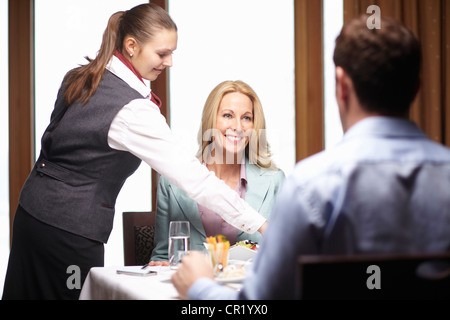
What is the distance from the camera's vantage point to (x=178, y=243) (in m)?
1.76

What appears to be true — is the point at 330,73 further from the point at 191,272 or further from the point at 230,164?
the point at 191,272

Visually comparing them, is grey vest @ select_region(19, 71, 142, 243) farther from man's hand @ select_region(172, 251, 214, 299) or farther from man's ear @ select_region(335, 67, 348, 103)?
man's ear @ select_region(335, 67, 348, 103)

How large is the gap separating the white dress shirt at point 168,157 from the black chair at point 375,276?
44.0 inches

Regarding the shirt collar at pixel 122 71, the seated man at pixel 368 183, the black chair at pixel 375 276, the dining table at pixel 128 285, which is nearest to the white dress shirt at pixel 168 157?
the shirt collar at pixel 122 71

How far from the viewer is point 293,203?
88 centimetres

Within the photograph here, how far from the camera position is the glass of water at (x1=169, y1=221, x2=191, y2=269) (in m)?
1.75

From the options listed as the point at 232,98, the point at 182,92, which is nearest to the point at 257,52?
the point at 182,92

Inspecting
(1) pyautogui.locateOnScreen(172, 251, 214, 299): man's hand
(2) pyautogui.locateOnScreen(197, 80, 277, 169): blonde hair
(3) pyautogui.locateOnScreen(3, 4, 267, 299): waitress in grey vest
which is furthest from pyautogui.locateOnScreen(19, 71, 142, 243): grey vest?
(1) pyautogui.locateOnScreen(172, 251, 214, 299): man's hand

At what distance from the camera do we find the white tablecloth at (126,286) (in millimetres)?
1435

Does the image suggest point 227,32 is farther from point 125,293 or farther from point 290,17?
point 125,293

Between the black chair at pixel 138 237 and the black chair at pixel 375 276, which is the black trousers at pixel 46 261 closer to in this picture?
the black chair at pixel 138 237

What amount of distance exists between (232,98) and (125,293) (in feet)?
4.53

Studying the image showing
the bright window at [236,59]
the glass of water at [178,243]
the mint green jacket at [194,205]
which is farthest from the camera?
the bright window at [236,59]

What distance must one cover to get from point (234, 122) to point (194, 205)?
489 mm
